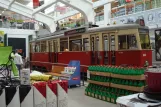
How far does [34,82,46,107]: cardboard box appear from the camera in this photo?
4.25 m

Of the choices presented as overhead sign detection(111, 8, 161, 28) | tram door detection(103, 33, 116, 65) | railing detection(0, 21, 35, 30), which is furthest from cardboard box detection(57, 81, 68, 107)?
railing detection(0, 21, 35, 30)

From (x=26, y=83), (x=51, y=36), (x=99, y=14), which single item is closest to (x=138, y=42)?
(x=26, y=83)

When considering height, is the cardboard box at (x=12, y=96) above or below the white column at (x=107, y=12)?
below

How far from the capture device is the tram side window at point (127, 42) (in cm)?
958

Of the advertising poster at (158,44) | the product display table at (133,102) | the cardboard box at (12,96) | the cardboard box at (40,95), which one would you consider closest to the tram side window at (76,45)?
the advertising poster at (158,44)

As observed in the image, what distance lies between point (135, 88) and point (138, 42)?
12.5 ft

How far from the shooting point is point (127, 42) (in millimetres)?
9695

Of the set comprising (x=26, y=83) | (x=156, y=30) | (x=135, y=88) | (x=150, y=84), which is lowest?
(x=135, y=88)

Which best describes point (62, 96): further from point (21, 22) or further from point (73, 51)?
point (21, 22)

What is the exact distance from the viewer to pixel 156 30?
13.9 meters

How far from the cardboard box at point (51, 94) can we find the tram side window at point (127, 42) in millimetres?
5815

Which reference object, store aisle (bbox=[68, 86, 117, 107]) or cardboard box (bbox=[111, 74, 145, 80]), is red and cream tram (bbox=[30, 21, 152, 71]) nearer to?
store aisle (bbox=[68, 86, 117, 107])

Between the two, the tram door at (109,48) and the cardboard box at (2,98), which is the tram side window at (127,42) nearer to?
the tram door at (109,48)

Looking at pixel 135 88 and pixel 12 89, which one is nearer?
pixel 12 89
